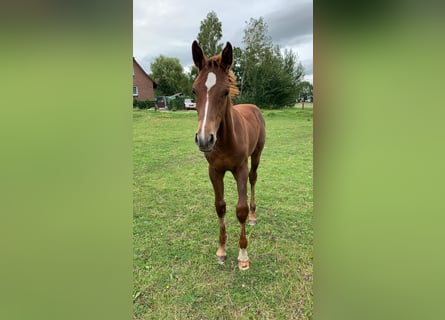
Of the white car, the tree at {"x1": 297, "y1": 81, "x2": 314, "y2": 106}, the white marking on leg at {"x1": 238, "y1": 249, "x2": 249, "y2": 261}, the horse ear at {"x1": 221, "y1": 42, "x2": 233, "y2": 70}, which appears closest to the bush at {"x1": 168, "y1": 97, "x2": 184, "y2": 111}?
the white car

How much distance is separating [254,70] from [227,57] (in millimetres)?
182

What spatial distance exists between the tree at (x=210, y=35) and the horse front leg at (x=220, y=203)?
0.96 meters

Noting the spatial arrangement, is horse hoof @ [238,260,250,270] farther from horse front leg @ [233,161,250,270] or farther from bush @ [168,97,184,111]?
bush @ [168,97,184,111]

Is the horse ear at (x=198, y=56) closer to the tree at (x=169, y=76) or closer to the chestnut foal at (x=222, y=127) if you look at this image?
the chestnut foal at (x=222, y=127)

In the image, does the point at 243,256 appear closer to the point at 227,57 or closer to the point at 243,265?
the point at 243,265

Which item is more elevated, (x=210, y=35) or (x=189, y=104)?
(x=210, y=35)

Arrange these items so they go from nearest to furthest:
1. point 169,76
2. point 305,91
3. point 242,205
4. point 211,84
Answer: point 305,91 < point 211,84 < point 169,76 < point 242,205

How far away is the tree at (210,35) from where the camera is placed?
1.13 m

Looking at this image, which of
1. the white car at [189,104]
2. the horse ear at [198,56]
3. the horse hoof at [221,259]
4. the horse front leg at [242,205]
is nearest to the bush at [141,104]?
the white car at [189,104]

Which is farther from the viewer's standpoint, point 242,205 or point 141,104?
point 242,205

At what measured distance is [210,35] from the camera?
139 cm

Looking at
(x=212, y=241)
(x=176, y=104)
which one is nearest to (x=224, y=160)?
(x=176, y=104)
